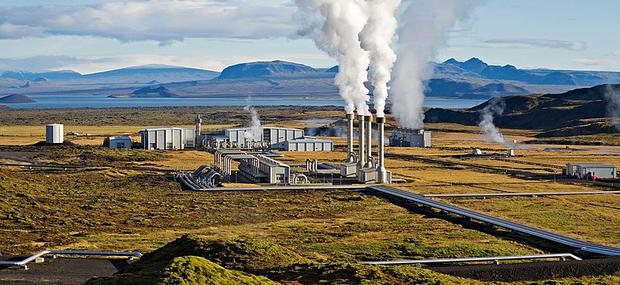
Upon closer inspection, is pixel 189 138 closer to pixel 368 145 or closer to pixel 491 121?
pixel 368 145

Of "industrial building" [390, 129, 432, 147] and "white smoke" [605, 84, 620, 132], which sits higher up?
"white smoke" [605, 84, 620, 132]

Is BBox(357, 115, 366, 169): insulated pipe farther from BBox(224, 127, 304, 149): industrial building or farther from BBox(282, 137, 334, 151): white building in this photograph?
BBox(224, 127, 304, 149): industrial building

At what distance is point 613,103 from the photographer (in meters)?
170

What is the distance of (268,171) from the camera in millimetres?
65125

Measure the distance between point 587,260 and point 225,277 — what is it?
1490 cm

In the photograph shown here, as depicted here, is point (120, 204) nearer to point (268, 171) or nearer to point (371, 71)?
point (268, 171)

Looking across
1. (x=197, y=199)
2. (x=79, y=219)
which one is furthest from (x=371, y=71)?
(x=79, y=219)

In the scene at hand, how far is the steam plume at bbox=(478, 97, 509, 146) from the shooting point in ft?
442

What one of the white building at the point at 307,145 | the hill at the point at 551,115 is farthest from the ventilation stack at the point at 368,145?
the hill at the point at 551,115

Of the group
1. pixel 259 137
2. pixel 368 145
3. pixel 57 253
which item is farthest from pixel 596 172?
pixel 57 253

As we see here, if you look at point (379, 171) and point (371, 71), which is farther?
point (371, 71)

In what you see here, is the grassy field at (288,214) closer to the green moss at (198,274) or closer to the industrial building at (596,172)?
the industrial building at (596,172)

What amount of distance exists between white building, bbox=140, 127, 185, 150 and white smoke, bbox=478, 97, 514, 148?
44.3m

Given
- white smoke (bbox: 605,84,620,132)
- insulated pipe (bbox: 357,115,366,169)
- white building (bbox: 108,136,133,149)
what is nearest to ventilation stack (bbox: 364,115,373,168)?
insulated pipe (bbox: 357,115,366,169)
